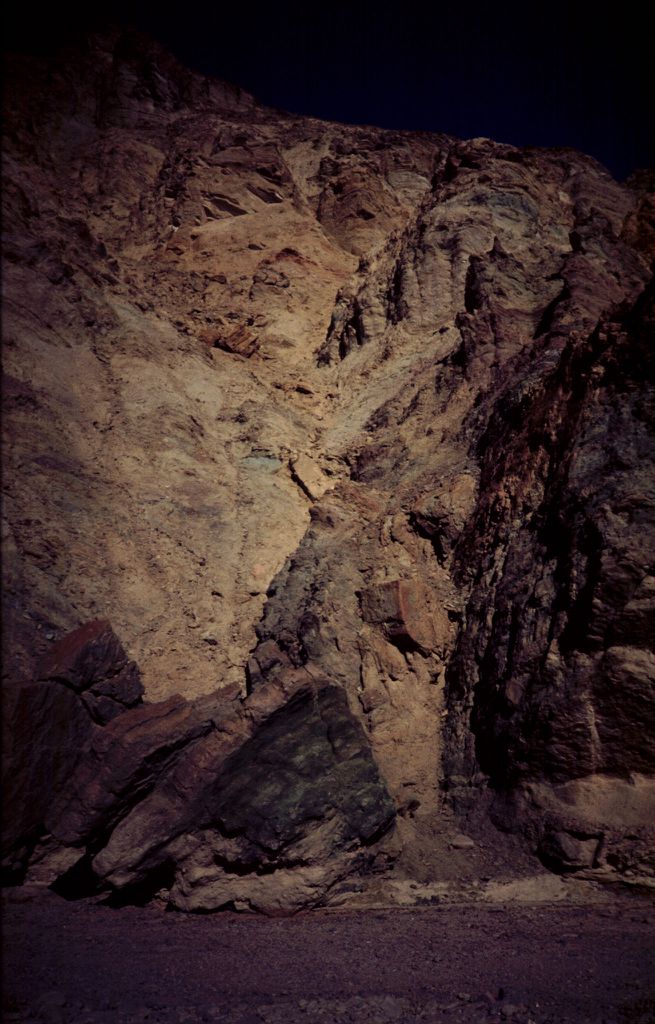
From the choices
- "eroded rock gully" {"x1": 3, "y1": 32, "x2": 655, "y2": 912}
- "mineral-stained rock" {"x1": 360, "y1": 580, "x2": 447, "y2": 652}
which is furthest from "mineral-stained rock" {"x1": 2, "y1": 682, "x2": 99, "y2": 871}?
"mineral-stained rock" {"x1": 360, "y1": 580, "x2": 447, "y2": 652}

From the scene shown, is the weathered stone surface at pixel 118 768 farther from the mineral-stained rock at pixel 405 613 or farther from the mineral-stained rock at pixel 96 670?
the mineral-stained rock at pixel 405 613

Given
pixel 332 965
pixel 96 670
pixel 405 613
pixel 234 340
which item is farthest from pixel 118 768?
pixel 234 340

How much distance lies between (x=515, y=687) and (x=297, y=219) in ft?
60.3

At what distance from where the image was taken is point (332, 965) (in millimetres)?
4605

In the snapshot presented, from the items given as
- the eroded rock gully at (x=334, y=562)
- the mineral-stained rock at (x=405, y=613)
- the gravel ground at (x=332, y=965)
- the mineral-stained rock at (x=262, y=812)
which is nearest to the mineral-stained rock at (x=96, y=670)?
the eroded rock gully at (x=334, y=562)

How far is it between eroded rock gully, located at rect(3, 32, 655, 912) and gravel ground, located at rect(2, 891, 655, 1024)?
415mm

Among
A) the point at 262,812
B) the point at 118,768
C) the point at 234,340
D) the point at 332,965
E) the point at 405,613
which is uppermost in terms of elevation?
the point at 234,340

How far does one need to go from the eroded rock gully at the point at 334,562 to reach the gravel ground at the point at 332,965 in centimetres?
42

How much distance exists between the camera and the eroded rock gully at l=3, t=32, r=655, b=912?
5828 mm

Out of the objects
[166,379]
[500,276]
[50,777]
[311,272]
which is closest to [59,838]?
[50,777]

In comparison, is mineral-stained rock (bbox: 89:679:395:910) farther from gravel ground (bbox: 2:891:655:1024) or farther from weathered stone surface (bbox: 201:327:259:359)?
weathered stone surface (bbox: 201:327:259:359)

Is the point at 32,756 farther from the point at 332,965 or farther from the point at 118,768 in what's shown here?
the point at 332,965

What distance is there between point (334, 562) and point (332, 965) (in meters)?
5.11

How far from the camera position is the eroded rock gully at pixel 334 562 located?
19.1ft
